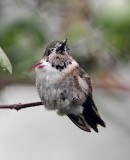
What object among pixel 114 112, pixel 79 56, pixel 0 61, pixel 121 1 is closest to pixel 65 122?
pixel 114 112

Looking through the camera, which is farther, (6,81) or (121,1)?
(6,81)

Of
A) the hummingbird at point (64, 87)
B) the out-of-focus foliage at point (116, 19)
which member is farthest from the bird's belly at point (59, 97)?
the out-of-focus foliage at point (116, 19)

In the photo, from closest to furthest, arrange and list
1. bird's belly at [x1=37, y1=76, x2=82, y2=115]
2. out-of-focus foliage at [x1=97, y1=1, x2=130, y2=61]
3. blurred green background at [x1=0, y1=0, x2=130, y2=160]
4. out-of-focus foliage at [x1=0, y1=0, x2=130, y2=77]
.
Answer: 1. bird's belly at [x1=37, y1=76, x2=82, y2=115]
2. out-of-focus foliage at [x1=97, y1=1, x2=130, y2=61]
3. blurred green background at [x1=0, y1=0, x2=130, y2=160]
4. out-of-focus foliage at [x1=0, y1=0, x2=130, y2=77]

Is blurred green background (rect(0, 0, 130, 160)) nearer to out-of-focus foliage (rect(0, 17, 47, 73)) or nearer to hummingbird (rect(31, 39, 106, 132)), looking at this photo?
out-of-focus foliage (rect(0, 17, 47, 73))

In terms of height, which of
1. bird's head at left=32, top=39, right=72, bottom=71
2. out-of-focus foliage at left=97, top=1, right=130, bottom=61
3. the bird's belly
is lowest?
the bird's belly

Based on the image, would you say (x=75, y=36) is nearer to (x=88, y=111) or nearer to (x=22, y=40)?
(x=22, y=40)

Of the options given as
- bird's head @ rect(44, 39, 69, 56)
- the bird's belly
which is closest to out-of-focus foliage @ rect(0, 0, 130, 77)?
bird's head @ rect(44, 39, 69, 56)

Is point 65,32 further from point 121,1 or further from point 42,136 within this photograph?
point 42,136
